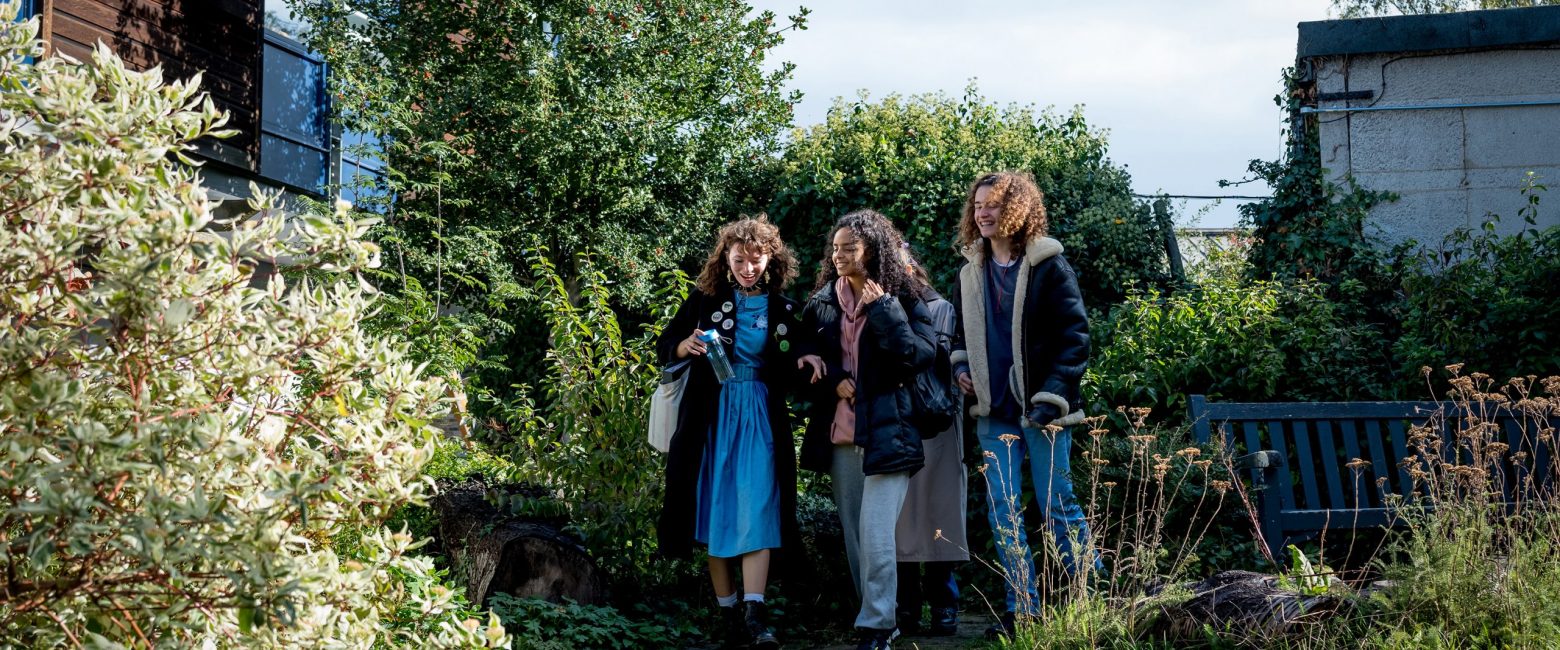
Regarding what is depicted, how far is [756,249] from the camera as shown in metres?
5.74

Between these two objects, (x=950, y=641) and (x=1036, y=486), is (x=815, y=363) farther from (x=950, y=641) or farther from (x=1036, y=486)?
(x=950, y=641)

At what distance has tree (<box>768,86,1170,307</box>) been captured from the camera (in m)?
10.5

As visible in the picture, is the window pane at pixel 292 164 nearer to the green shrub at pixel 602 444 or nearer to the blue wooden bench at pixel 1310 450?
the green shrub at pixel 602 444

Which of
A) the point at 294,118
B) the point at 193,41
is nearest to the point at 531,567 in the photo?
the point at 193,41

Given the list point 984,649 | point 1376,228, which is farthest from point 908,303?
point 1376,228

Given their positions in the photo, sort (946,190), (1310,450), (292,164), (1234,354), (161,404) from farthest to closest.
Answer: (292,164) < (946,190) < (1234,354) < (1310,450) < (161,404)

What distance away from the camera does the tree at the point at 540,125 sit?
1223 centimetres

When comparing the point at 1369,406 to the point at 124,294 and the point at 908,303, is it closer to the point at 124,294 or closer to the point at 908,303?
the point at 908,303

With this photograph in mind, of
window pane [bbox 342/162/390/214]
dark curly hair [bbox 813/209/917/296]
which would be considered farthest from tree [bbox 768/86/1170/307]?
dark curly hair [bbox 813/209/917/296]

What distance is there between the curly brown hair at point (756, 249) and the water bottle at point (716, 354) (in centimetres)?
31

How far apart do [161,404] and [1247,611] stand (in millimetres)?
3433

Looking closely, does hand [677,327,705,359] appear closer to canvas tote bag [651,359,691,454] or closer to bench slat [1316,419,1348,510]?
canvas tote bag [651,359,691,454]

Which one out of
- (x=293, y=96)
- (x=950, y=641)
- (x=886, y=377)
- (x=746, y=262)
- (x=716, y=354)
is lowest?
(x=950, y=641)

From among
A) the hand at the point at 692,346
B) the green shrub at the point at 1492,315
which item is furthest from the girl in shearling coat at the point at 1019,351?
the green shrub at the point at 1492,315
